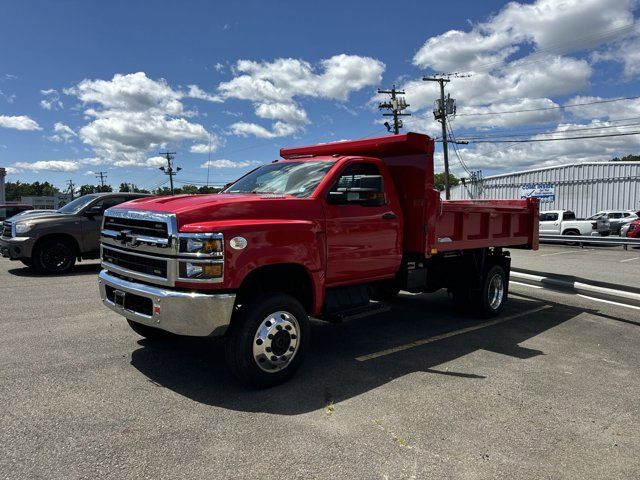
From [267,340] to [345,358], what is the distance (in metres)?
1.30

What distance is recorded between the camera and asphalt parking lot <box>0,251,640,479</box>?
3.18m

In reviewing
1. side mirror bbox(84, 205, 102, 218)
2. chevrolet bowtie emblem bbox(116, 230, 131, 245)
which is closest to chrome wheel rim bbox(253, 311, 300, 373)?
chevrolet bowtie emblem bbox(116, 230, 131, 245)

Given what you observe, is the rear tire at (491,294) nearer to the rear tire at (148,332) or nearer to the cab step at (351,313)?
the cab step at (351,313)

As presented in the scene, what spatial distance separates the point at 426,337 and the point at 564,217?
75.4ft

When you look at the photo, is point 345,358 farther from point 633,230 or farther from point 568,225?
point 633,230

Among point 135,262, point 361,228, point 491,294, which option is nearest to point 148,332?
point 135,262

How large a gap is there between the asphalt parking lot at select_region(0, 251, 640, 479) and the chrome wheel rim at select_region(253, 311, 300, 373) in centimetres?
25

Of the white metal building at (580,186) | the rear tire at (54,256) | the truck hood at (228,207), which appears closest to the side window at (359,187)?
the truck hood at (228,207)

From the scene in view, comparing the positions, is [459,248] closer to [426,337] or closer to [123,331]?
[426,337]

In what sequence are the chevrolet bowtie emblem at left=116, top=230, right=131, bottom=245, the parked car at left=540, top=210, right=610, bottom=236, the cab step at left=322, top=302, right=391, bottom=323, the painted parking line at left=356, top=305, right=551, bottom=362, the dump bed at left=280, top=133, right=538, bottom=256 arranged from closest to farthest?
the chevrolet bowtie emblem at left=116, top=230, right=131, bottom=245
the cab step at left=322, top=302, right=391, bottom=323
the painted parking line at left=356, top=305, right=551, bottom=362
the dump bed at left=280, top=133, right=538, bottom=256
the parked car at left=540, top=210, right=610, bottom=236

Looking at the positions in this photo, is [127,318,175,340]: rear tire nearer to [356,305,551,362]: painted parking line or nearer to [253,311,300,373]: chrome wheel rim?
[253,311,300,373]: chrome wheel rim

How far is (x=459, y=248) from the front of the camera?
6570 millimetres

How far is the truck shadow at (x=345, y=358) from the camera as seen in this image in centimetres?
425

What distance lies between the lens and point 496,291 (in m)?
7.60
